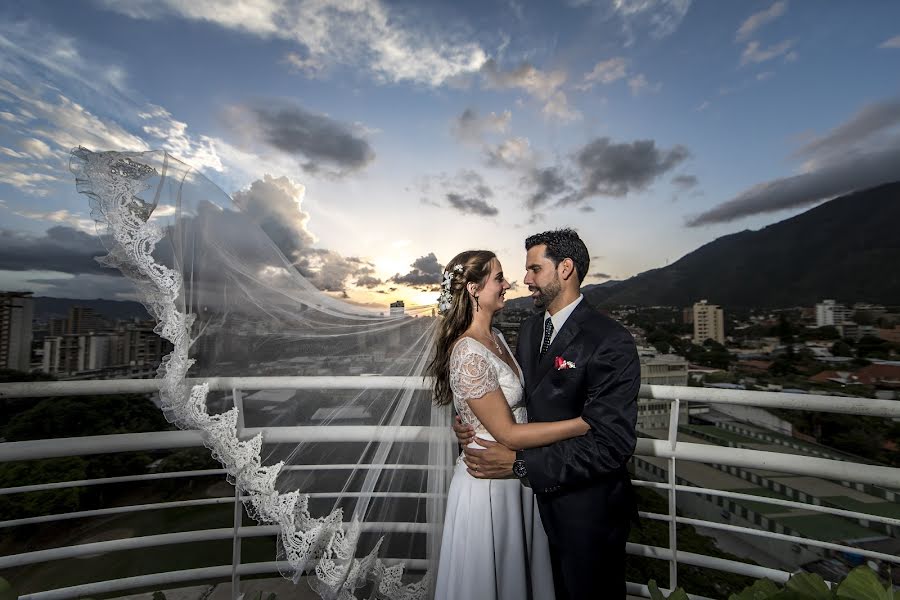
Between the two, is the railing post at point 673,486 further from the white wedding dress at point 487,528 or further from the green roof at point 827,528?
the green roof at point 827,528

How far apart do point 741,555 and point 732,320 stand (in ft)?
63.4

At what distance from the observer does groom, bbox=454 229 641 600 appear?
130 centimetres

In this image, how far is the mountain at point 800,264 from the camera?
105 feet

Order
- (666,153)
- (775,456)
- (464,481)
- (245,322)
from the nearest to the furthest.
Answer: (245,322) → (464,481) → (775,456) → (666,153)

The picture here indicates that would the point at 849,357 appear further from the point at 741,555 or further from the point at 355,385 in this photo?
the point at 355,385

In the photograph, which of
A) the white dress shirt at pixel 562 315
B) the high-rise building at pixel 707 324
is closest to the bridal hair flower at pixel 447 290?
the white dress shirt at pixel 562 315

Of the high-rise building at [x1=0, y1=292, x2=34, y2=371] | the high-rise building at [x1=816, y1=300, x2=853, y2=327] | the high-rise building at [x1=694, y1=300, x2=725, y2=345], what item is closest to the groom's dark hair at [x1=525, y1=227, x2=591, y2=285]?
the high-rise building at [x1=0, y1=292, x2=34, y2=371]

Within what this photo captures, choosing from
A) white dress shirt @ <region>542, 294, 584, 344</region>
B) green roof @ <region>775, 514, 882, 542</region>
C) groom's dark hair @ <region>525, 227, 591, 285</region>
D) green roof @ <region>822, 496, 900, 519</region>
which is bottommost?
green roof @ <region>775, 514, 882, 542</region>

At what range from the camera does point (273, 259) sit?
5.32ft

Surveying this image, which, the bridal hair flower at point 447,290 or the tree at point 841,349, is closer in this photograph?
the bridal hair flower at point 447,290

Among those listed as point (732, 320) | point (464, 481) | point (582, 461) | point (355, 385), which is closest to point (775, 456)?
point (582, 461)

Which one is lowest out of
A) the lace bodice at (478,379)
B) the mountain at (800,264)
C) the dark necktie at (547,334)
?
the lace bodice at (478,379)

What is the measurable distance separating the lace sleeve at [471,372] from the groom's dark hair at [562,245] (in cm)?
46

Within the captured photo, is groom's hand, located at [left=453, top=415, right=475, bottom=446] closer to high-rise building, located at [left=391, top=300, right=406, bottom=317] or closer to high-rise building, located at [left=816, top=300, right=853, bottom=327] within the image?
high-rise building, located at [left=391, top=300, right=406, bottom=317]
